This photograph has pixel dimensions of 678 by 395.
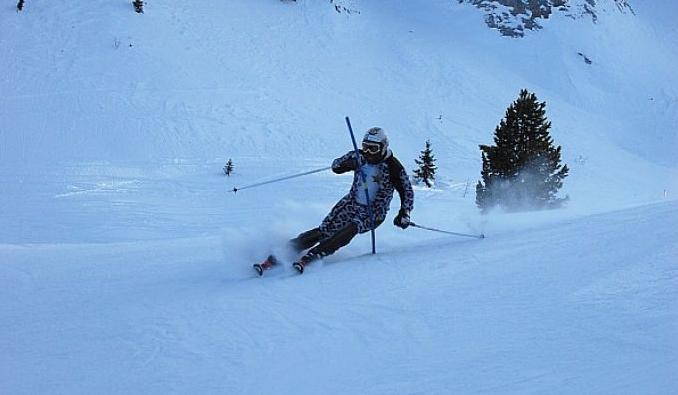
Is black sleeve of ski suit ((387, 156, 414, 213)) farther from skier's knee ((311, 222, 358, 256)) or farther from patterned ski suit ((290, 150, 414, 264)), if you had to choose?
skier's knee ((311, 222, 358, 256))

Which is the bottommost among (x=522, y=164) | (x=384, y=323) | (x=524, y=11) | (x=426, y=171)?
(x=384, y=323)

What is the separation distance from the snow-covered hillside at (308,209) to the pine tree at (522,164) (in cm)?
113

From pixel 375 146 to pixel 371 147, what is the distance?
50mm

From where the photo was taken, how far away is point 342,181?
16.4 m

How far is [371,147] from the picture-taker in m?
6.08

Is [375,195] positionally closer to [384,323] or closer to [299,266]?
[299,266]

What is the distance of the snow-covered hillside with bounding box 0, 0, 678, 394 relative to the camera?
2.95 metres

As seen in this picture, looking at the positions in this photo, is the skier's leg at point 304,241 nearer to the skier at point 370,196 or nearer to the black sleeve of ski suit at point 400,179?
the skier at point 370,196

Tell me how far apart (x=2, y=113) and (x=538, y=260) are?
1866cm

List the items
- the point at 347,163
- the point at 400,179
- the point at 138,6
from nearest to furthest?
the point at 400,179 → the point at 347,163 → the point at 138,6

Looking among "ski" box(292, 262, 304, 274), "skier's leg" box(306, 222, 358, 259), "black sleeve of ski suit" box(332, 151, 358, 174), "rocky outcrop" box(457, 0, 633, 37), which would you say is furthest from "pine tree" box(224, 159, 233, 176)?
"rocky outcrop" box(457, 0, 633, 37)

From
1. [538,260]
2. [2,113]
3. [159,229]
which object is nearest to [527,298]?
[538,260]

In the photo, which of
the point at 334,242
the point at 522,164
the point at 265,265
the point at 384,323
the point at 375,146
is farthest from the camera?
the point at 522,164

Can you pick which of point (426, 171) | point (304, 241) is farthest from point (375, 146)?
point (426, 171)
